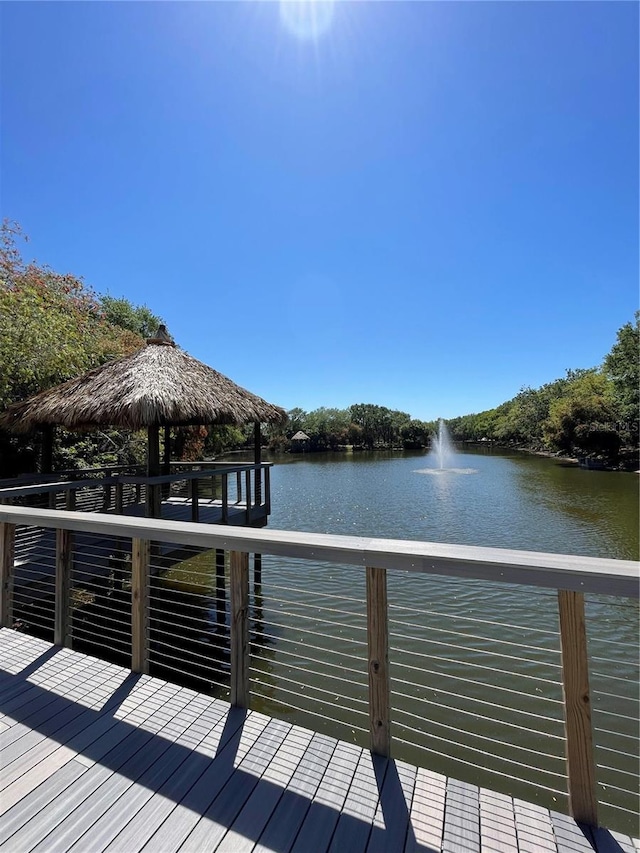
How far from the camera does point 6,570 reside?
2.91 m

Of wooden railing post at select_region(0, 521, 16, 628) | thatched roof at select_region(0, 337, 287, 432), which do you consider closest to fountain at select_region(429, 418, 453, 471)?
thatched roof at select_region(0, 337, 287, 432)

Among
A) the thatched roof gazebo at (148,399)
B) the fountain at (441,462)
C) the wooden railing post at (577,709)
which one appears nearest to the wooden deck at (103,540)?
the thatched roof gazebo at (148,399)

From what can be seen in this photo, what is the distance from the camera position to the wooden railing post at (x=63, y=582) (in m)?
2.62

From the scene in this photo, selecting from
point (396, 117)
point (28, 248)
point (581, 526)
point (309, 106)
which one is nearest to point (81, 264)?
point (28, 248)

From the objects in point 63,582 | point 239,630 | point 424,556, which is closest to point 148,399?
point 63,582

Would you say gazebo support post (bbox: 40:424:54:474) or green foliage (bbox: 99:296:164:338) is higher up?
green foliage (bbox: 99:296:164:338)

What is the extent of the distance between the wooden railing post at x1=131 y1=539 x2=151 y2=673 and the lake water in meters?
0.68

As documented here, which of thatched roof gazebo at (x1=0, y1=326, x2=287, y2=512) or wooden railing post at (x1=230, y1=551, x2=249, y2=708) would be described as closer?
wooden railing post at (x1=230, y1=551, x2=249, y2=708)

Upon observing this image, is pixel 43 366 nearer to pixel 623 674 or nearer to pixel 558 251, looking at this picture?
pixel 623 674

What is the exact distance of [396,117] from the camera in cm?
770

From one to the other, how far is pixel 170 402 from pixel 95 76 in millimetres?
6066

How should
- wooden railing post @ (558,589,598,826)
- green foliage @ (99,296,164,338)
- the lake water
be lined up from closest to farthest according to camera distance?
wooden railing post @ (558,589,598,826) → the lake water → green foliage @ (99,296,164,338)

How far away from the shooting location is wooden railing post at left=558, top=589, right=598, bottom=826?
1.37 meters

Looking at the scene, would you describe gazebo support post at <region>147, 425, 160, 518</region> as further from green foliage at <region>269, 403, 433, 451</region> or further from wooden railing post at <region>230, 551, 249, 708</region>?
green foliage at <region>269, 403, 433, 451</region>
